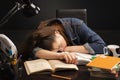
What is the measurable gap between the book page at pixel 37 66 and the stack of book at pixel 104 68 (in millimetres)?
263

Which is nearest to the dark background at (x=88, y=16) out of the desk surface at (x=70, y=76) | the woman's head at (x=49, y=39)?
the woman's head at (x=49, y=39)

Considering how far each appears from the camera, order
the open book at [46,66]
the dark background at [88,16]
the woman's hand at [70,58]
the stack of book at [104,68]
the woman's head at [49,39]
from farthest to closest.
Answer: the dark background at [88,16]
the woman's head at [49,39]
the woman's hand at [70,58]
the open book at [46,66]
the stack of book at [104,68]

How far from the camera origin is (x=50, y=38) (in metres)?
1.86

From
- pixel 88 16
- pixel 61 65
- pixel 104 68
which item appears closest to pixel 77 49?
pixel 61 65

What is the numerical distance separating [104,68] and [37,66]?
43 cm

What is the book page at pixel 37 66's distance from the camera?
1.54m

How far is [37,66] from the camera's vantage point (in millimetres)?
1593

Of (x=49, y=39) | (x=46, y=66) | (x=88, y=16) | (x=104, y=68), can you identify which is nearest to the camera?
(x=104, y=68)

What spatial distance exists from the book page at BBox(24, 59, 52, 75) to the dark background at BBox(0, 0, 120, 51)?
6.47 ft

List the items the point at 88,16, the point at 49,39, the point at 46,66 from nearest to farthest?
the point at 46,66 < the point at 49,39 < the point at 88,16

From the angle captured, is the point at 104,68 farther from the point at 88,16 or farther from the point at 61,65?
the point at 88,16

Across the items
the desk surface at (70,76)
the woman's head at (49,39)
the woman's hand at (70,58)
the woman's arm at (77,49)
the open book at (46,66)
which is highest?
the woman's head at (49,39)

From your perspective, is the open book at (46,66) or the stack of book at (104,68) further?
the open book at (46,66)

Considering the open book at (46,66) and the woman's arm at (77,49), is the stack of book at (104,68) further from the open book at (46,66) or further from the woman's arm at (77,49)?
the woman's arm at (77,49)
